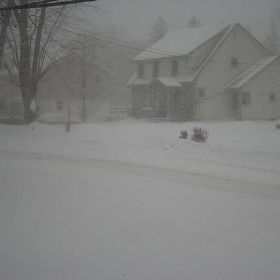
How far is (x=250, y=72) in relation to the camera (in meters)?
34.3

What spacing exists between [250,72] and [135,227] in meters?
31.8

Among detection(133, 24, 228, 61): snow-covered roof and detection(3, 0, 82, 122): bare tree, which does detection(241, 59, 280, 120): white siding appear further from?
detection(3, 0, 82, 122): bare tree

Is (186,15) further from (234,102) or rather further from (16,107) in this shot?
(234,102)

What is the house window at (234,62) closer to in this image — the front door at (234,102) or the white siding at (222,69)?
the white siding at (222,69)

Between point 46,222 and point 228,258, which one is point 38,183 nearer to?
point 46,222

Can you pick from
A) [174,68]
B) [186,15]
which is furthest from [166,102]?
[186,15]

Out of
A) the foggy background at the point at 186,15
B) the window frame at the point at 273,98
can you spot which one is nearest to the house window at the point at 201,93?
the window frame at the point at 273,98

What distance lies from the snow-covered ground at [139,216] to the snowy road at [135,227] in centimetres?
2

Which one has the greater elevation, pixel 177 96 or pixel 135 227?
pixel 177 96

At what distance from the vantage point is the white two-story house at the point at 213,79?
108 feet

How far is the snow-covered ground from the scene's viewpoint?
485 cm

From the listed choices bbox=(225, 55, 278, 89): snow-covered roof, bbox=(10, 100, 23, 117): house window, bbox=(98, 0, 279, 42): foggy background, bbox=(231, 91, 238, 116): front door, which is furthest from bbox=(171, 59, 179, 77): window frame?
bbox=(98, 0, 279, 42): foggy background

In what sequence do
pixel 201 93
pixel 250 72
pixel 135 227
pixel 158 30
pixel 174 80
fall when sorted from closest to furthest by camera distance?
pixel 135 227 → pixel 201 93 → pixel 174 80 → pixel 250 72 → pixel 158 30

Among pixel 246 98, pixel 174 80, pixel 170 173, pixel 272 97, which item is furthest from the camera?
pixel 272 97
